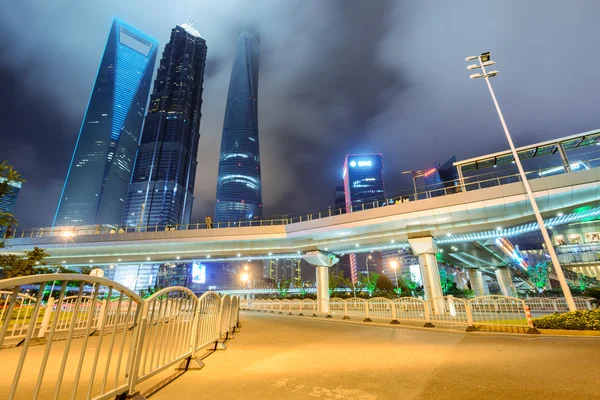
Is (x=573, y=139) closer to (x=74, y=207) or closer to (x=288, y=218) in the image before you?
(x=288, y=218)

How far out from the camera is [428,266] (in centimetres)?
2208

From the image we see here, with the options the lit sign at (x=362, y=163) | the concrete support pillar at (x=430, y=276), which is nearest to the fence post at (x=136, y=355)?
the concrete support pillar at (x=430, y=276)

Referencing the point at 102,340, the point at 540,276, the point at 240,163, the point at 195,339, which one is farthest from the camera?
the point at 240,163

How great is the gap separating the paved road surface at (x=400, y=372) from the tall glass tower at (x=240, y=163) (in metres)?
164

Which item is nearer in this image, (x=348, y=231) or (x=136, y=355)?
(x=136, y=355)

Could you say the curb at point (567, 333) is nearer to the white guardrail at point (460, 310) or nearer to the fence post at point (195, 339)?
the white guardrail at point (460, 310)

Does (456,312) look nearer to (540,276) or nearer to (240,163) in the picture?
(540,276)

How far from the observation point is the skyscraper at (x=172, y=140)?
146500 millimetres

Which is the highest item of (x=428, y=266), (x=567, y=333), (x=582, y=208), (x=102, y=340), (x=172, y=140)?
(x=172, y=140)

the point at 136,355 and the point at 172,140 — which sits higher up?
the point at 172,140

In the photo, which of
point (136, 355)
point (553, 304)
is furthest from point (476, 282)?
point (136, 355)

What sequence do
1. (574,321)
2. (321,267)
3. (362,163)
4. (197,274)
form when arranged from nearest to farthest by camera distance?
(574,321) → (321,267) → (197,274) → (362,163)

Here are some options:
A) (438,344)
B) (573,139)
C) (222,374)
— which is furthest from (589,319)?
(573,139)

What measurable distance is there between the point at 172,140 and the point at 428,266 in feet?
567
